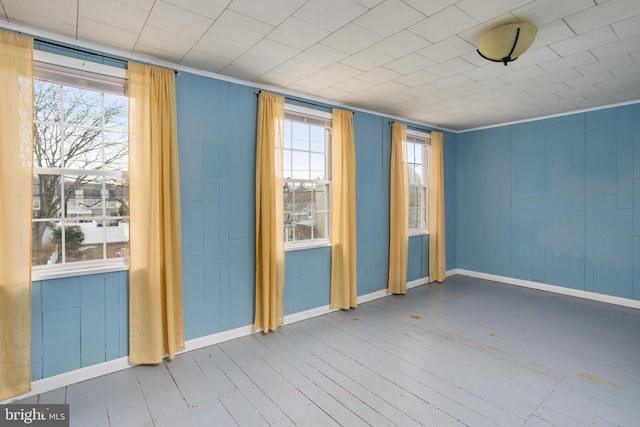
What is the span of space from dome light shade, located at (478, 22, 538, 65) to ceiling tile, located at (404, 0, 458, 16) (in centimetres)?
47

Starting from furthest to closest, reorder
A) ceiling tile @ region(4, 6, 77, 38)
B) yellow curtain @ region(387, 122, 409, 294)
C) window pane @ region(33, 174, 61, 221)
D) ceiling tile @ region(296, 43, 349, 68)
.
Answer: yellow curtain @ region(387, 122, 409, 294)
ceiling tile @ region(296, 43, 349, 68)
window pane @ region(33, 174, 61, 221)
ceiling tile @ region(4, 6, 77, 38)

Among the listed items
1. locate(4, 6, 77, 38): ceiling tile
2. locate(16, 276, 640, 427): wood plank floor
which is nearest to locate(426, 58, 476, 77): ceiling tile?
locate(16, 276, 640, 427): wood plank floor

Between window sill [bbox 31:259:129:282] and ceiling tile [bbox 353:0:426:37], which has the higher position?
ceiling tile [bbox 353:0:426:37]

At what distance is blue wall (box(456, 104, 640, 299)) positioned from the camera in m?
4.46

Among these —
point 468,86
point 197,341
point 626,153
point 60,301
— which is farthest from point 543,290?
point 60,301

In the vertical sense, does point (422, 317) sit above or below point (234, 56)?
below

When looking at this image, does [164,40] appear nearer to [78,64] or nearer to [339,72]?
[78,64]

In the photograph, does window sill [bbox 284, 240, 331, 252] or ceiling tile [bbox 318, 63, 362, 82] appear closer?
ceiling tile [bbox 318, 63, 362, 82]

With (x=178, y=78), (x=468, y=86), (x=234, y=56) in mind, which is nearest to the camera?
(x=234, y=56)

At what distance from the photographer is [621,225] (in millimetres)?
4492

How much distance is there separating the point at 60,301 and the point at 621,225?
6585mm

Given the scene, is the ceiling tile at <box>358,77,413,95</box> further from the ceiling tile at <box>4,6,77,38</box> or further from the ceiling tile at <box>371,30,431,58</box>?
the ceiling tile at <box>4,6,77,38</box>

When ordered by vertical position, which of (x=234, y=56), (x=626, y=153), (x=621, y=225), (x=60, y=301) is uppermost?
(x=234, y=56)

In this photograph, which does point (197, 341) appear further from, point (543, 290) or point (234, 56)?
point (543, 290)
